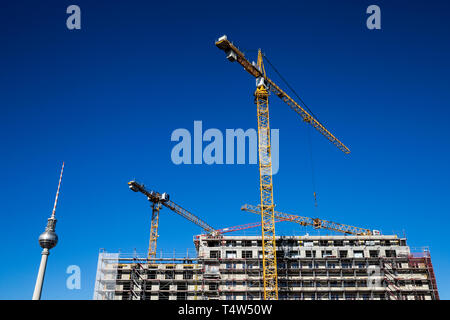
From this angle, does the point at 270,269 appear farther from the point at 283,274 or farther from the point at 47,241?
the point at 47,241

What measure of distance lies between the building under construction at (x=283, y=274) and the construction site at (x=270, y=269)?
0.54ft

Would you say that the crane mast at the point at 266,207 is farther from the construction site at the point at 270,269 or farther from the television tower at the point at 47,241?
the television tower at the point at 47,241

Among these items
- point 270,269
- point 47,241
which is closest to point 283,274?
point 270,269

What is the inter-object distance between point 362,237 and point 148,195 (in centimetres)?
5007

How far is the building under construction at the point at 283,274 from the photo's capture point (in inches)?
2643

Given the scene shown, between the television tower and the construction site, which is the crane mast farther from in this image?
the television tower

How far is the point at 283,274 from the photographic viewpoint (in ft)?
229

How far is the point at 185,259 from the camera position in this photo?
7131 cm

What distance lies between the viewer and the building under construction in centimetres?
6712

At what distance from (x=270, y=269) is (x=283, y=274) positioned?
4489mm

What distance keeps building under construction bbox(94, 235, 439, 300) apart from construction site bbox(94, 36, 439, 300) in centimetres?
16
